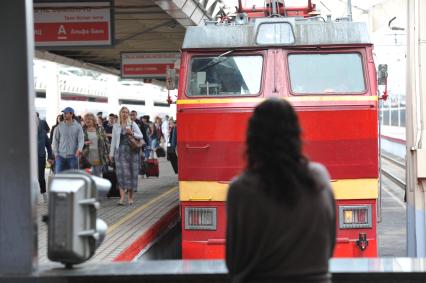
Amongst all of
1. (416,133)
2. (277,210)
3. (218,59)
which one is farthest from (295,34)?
(277,210)

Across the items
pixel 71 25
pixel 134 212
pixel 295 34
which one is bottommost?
pixel 134 212

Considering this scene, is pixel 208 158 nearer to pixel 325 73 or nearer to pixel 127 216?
pixel 325 73

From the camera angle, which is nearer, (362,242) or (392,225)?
(362,242)

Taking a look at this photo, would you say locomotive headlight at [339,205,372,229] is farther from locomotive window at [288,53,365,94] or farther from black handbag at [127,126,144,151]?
black handbag at [127,126,144,151]

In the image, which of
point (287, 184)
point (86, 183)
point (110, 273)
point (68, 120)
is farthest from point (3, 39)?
point (68, 120)

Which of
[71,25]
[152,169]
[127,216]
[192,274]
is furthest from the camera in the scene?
[152,169]

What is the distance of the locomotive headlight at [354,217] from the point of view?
859 cm

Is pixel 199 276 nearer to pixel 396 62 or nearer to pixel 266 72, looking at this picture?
pixel 266 72

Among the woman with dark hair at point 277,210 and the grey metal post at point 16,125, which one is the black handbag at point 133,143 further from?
the woman with dark hair at point 277,210

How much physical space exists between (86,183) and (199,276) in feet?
2.97

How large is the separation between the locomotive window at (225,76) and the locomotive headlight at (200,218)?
1.37 meters

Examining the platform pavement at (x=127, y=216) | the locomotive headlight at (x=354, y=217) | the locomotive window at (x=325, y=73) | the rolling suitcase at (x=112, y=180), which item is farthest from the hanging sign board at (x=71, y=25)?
the locomotive headlight at (x=354, y=217)

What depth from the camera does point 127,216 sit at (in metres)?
12.6

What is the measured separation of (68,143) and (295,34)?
577cm
